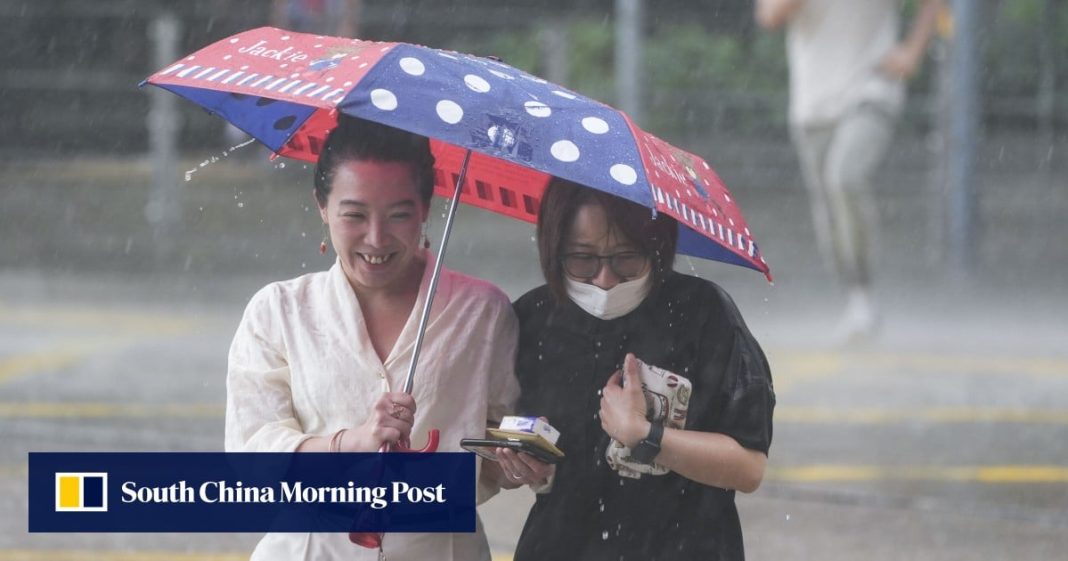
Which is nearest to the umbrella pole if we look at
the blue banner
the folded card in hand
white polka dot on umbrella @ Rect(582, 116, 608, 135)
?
the blue banner

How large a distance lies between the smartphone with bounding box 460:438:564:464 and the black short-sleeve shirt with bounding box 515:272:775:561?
0.13 metres

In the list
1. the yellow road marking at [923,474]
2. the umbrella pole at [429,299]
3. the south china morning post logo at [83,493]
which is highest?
the umbrella pole at [429,299]

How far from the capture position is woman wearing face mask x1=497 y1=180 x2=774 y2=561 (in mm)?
3238

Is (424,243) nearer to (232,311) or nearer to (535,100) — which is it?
(535,100)

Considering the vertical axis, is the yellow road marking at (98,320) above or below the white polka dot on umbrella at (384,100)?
below

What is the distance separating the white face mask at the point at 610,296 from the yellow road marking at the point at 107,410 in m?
4.10

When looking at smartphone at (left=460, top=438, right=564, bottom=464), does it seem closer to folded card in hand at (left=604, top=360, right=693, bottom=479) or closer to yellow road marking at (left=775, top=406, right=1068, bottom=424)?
folded card in hand at (left=604, top=360, right=693, bottom=479)

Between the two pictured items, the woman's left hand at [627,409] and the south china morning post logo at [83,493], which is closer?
the woman's left hand at [627,409]

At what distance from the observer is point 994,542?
5.38 metres

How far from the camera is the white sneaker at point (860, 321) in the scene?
884cm

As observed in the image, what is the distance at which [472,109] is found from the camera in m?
3.06

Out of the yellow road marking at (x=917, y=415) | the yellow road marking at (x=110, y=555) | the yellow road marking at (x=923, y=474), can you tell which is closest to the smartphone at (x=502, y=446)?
the yellow road marking at (x=110, y=555)

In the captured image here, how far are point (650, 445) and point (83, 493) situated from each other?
4.95ft

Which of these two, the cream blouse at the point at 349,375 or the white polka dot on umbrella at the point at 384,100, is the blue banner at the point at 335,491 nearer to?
the cream blouse at the point at 349,375
